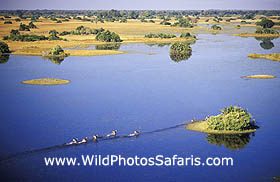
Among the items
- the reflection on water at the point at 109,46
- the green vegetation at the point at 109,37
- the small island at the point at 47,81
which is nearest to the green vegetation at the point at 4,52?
the reflection on water at the point at 109,46

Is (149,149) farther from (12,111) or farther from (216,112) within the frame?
(12,111)

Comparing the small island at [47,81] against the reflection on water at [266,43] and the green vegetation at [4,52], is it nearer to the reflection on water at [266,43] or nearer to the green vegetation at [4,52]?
the green vegetation at [4,52]

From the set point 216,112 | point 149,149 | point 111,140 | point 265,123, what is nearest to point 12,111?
point 111,140

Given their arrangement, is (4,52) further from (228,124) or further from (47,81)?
(228,124)

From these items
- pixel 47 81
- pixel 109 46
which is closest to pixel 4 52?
pixel 109 46

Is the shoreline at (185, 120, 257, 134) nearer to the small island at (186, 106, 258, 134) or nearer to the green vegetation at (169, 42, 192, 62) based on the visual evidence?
the small island at (186, 106, 258, 134)

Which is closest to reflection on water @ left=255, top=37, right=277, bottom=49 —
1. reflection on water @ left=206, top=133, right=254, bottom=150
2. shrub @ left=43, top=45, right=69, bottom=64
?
shrub @ left=43, top=45, right=69, bottom=64
